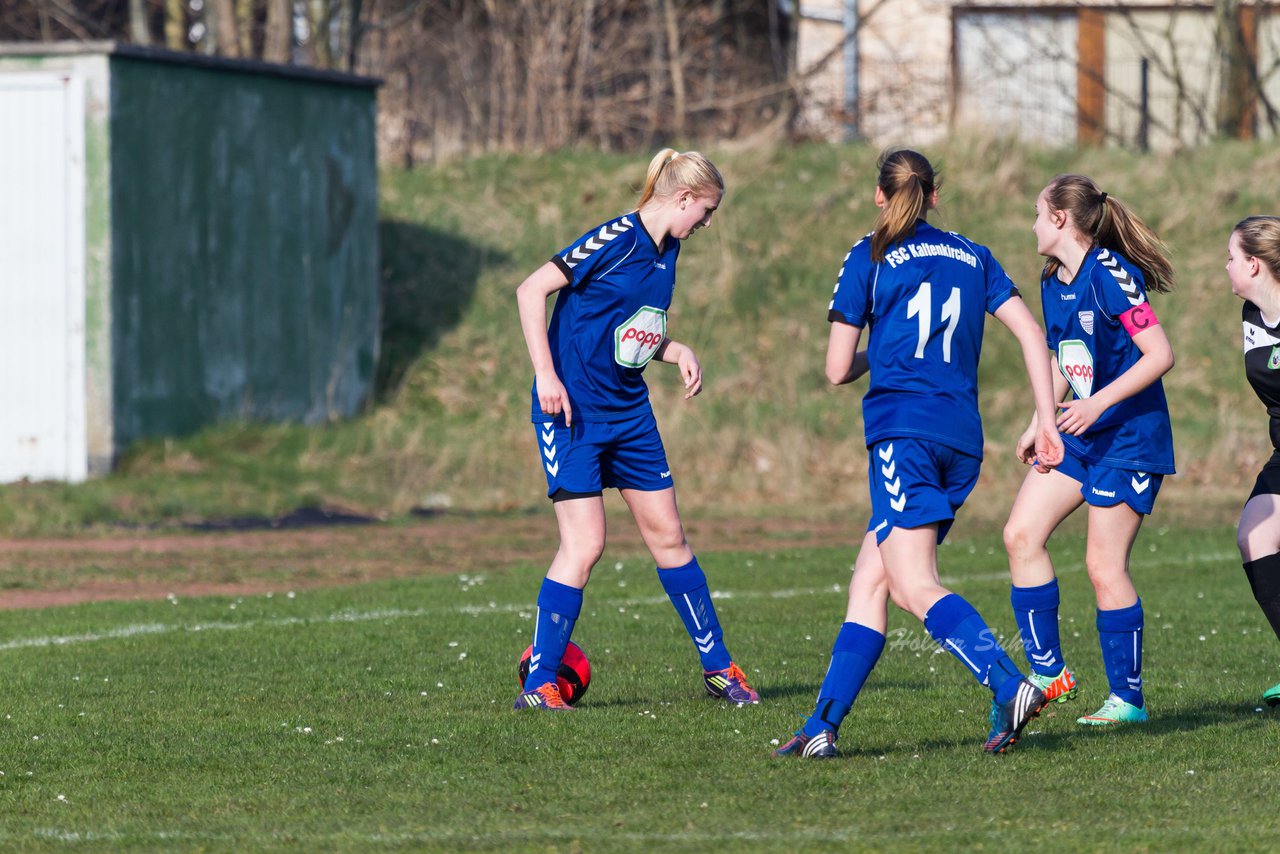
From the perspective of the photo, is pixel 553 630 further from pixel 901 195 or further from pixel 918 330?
pixel 901 195

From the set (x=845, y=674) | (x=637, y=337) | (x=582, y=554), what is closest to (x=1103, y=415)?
(x=845, y=674)

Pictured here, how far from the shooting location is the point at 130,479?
1628 centimetres

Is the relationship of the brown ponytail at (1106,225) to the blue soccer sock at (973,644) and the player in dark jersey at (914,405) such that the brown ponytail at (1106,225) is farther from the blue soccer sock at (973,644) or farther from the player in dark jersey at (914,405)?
the blue soccer sock at (973,644)

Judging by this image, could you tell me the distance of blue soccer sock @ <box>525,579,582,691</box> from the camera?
704 centimetres

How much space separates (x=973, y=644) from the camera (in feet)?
Result: 18.5

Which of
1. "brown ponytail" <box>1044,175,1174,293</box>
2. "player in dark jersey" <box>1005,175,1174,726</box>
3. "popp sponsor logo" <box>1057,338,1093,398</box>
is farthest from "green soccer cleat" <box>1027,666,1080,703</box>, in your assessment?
"brown ponytail" <box>1044,175,1174,293</box>

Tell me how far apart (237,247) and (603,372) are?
1208 centimetres

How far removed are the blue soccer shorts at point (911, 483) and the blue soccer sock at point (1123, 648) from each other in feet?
4.09

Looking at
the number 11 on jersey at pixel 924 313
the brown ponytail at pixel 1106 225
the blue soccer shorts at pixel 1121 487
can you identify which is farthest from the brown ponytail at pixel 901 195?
the blue soccer shorts at pixel 1121 487

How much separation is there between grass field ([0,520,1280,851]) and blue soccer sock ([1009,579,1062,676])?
0.74 ft

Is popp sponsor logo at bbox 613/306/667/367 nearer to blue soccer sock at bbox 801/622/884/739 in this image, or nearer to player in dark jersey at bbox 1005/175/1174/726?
A: player in dark jersey at bbox 1005/175/1174/726

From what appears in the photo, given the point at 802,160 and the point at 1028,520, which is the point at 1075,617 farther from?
the point at 802,160

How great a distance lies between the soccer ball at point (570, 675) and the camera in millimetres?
7098

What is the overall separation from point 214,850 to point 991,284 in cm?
303
